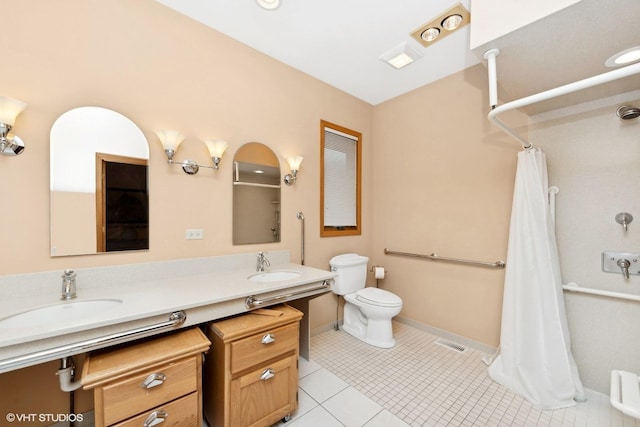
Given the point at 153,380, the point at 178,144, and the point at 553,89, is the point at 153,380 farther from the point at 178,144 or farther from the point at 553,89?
the point at 553,89

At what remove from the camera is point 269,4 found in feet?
5.63

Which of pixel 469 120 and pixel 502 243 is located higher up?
pixel 469 120

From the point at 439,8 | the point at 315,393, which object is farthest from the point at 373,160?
the point at 315,393

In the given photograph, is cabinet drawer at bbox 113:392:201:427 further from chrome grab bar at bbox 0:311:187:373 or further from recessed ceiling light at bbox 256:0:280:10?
recessed ceiling light at bbox 256:0:280:10

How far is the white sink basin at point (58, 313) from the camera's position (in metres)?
1.12

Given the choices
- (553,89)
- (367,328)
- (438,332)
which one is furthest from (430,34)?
(438,332)

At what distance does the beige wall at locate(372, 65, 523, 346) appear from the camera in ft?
7.44

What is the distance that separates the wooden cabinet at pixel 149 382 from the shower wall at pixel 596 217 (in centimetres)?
243

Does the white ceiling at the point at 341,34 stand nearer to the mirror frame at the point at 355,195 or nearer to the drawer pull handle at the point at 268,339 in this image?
the mirror frame at the point at 355,195

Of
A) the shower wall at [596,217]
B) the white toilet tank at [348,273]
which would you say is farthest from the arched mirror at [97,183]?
the shower wall at [596,217]

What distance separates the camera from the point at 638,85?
1536 millimetres

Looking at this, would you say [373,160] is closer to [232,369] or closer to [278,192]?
[278,192]

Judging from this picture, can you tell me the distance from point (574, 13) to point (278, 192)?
2.03 metres

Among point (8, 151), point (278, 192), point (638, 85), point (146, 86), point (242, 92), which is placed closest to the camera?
point (8, 151)
